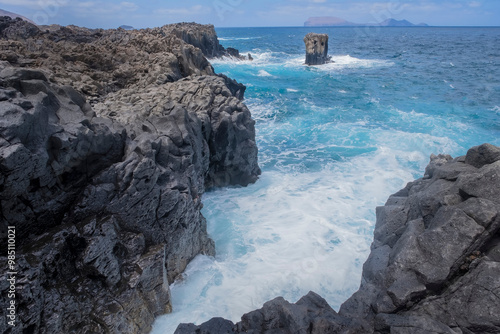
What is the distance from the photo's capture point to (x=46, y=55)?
2130cm

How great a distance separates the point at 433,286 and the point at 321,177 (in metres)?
14.5

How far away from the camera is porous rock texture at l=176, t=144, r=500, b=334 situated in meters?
7.38

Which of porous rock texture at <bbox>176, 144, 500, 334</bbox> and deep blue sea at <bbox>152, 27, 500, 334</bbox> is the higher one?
porous rock texture at <bbox>176, 144, 500, 334</bbox>

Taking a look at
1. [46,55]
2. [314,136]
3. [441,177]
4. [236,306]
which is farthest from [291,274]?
[46,55]

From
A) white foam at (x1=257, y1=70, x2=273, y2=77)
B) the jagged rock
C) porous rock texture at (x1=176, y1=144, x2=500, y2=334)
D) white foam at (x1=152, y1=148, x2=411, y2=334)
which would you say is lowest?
white foam at (x1=152, y1=148, x2=411, y2=334)

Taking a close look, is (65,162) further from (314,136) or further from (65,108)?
(314,136)

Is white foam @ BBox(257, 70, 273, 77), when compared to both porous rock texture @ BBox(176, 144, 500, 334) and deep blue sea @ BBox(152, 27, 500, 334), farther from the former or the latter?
porous rock texture @ BBox(176, 144, 500, 334)

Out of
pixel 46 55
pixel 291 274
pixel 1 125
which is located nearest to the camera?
pixel 1 125

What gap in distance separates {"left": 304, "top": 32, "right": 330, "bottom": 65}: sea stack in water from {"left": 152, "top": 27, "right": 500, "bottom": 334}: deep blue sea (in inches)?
787

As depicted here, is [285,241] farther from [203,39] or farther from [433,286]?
[203,39]

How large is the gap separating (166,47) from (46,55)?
33.4ft

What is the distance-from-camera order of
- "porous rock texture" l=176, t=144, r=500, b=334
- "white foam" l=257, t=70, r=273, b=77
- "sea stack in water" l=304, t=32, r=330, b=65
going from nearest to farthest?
"porous rock texture" l=176, t=144, r=500, b=334
"white foam" l=257, t=70, r=273, b=77
"sea stack in water" l=304, t=32, r=330, b=65

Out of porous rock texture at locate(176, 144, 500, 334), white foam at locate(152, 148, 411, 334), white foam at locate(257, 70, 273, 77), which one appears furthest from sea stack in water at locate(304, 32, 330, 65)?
porous rock texture at locate(176, 144, 500, 334)

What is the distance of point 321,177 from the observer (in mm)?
22531
